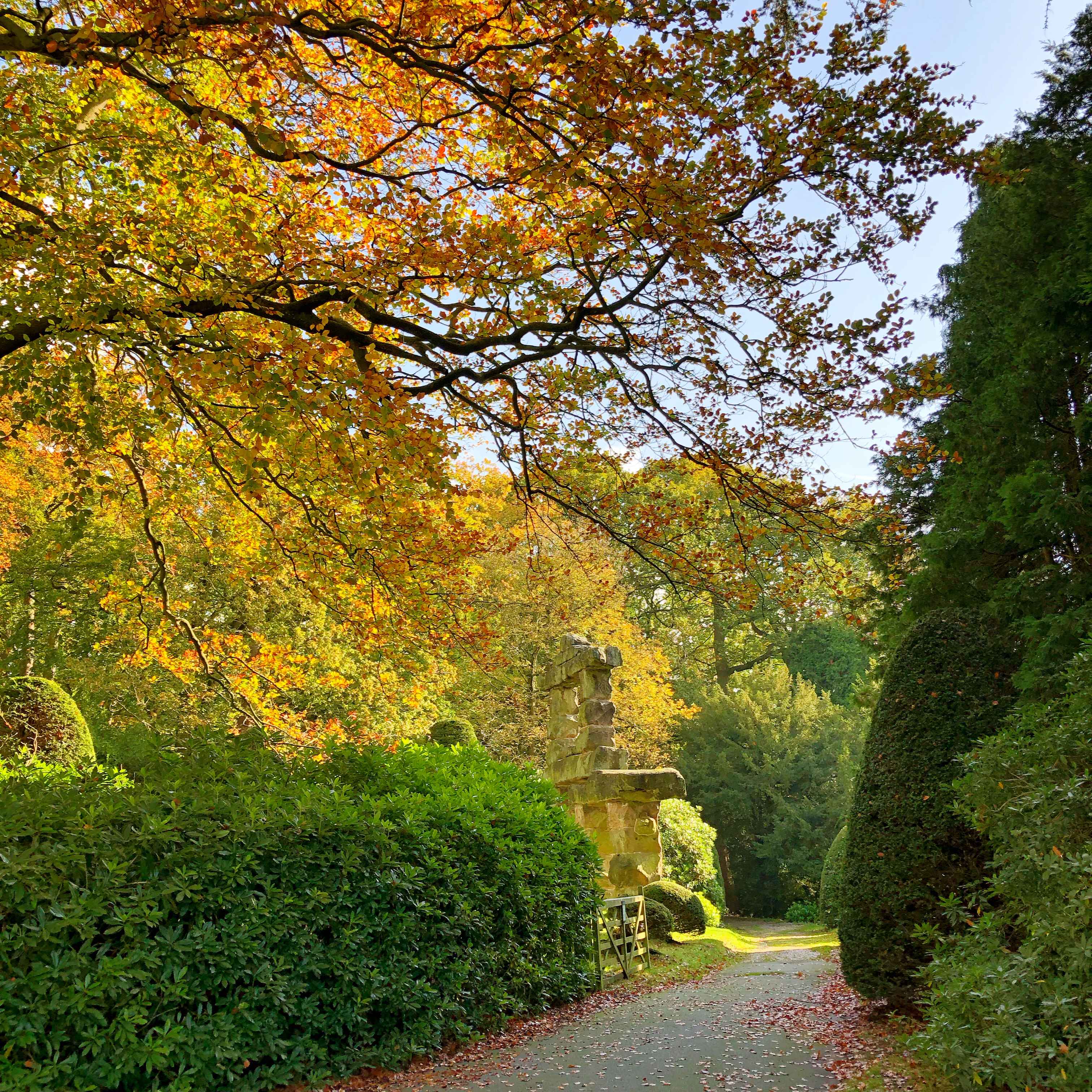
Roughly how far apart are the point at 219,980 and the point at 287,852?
0.77m

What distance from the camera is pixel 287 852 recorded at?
495 cm

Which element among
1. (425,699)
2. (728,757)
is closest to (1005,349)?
(425,699)

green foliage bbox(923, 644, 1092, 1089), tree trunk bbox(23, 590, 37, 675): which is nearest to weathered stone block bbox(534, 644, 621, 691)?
green foliage bbox(923, 644, 1092, 1089)

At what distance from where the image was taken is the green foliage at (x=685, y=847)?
55.8 ft

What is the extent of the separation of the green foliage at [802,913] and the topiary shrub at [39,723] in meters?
16.9

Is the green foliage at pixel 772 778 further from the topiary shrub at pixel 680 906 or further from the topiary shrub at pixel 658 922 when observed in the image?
the topiary shrub at pixel 658 922

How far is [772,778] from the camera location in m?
22.1

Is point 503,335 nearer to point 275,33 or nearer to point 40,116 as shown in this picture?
point 275,33

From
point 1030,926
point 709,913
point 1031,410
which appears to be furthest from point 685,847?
point 1030,926

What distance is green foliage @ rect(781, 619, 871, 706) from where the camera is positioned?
1107 inches

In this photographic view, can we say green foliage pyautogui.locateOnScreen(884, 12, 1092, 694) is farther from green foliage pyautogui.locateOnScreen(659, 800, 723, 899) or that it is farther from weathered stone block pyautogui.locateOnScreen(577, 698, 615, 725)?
green foliage pyautogui.locateOnScreen(659, 800, 723, 899)

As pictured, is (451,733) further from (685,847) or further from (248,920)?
(685,847)

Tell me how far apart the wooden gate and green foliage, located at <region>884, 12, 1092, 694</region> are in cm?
450

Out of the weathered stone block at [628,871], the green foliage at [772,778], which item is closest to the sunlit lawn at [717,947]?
the weathered stone block at [628,871]
